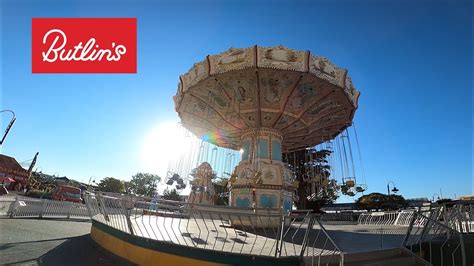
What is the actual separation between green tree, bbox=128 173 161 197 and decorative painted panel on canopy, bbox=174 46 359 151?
54768mm

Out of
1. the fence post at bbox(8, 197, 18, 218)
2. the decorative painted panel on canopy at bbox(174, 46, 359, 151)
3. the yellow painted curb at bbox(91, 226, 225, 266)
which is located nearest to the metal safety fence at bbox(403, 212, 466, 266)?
the yellow painted curb at bbox(91, 226, 225, 266)

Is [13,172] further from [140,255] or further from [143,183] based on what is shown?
[140,255]

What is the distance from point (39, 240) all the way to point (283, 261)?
6712 mm

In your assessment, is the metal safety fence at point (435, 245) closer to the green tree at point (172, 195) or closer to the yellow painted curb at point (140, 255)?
the yellow painted curb at point (140, 255)

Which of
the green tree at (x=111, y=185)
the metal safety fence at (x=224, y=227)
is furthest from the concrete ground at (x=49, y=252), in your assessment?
the green tree at (x=111, y=185)

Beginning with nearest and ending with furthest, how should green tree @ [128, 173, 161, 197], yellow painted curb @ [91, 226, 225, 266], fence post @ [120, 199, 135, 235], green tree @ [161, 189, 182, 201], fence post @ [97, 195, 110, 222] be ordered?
yellow painted curb @ [91, 226, 225, 266] → fence post @ [120, 199, 135, 235] → fence post @ [97, 195, 110, 222] → green tree @ [161, 189, 182, 201] → green tree @ [128, 173, 161, 197]

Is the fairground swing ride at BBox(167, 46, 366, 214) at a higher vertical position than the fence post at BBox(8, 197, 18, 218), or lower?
higher

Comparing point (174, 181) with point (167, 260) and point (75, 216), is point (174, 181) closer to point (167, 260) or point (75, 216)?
point (75, 216)

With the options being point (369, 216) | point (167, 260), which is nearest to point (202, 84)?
point (167, 260)

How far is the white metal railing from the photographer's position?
42.3 feet

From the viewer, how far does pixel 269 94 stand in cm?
1410

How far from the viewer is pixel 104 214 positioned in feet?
25.3

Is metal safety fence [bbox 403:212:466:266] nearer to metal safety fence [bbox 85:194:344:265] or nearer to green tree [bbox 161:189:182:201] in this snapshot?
metal safety fence [bbox 85:194:344:265]

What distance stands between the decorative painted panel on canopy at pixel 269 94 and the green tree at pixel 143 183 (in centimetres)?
5477
